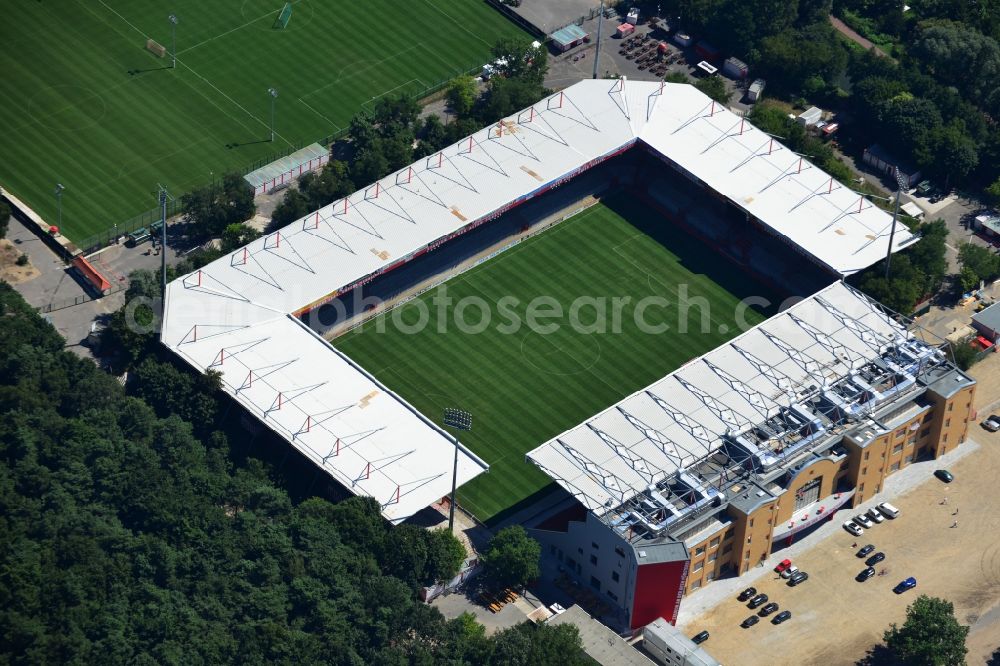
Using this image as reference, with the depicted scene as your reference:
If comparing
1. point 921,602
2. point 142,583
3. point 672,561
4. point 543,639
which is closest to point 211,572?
point 142,583

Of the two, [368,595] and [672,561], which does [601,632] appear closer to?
[672,561]

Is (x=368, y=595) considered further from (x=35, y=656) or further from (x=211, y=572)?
(x=35, y=656)

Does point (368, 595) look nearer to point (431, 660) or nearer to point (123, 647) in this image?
point (431, 660)

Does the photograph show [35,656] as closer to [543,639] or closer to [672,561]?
[543,639]

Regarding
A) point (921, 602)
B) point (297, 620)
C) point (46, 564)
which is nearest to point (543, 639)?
point (297, 620)

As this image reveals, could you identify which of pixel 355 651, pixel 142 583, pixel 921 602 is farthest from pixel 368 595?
pixel 921 602
